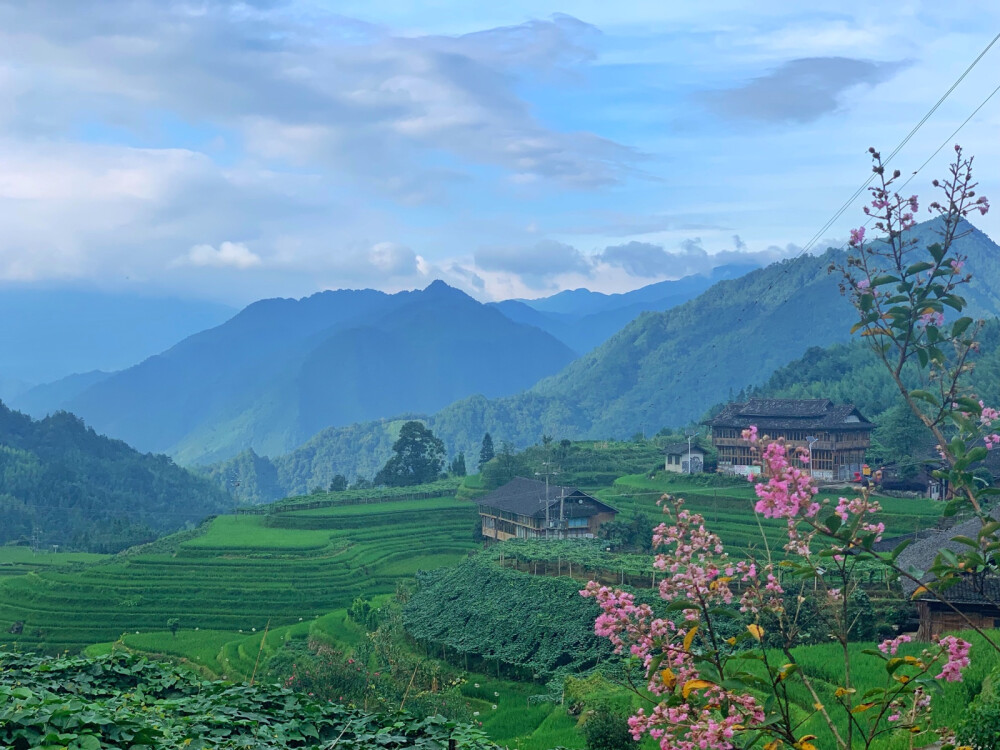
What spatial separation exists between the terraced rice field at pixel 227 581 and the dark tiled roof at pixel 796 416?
15.4 meters

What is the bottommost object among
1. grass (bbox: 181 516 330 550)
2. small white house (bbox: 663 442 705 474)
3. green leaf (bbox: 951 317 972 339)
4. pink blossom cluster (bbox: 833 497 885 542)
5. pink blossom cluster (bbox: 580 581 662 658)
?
grass (bbox: 181 516 330 550)

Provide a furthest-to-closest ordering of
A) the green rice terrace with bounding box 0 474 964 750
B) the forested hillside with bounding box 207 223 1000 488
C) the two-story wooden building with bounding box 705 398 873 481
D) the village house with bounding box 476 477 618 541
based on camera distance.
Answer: the forested hillside with bounding box 207 223 1000 488
the two-story wooden building with bounding box 705 398 873 481
the village house with bounding box 476 477 618 541
the green rice terrace with bounding box 0 474 964 750

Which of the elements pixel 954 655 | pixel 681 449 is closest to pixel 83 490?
pixel 681 449

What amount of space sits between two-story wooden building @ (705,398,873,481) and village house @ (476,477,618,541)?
24.0 feet

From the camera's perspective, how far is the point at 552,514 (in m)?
40.9

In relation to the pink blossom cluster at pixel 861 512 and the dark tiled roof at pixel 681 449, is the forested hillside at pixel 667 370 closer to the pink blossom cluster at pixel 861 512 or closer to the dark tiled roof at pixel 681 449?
the dark tiled roof at pixel 681 449

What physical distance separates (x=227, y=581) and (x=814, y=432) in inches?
1095

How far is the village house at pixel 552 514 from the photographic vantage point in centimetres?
4038

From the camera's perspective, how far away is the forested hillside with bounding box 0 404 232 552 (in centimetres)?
7075

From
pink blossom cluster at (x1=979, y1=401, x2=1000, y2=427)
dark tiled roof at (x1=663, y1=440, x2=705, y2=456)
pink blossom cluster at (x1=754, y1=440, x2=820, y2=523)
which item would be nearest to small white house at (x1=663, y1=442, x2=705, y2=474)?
dark tiled roof at (x1=663, y1=440, x2=705, y2=456)

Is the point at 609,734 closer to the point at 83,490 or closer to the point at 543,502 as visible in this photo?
the point at 543,502

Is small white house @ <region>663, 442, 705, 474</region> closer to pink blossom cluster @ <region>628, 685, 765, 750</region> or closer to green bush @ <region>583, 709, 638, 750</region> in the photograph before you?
green bush @ <region>583, 709, 638, 750</region>

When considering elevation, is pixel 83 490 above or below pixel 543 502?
below

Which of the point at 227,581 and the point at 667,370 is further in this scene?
the point at 667,370
